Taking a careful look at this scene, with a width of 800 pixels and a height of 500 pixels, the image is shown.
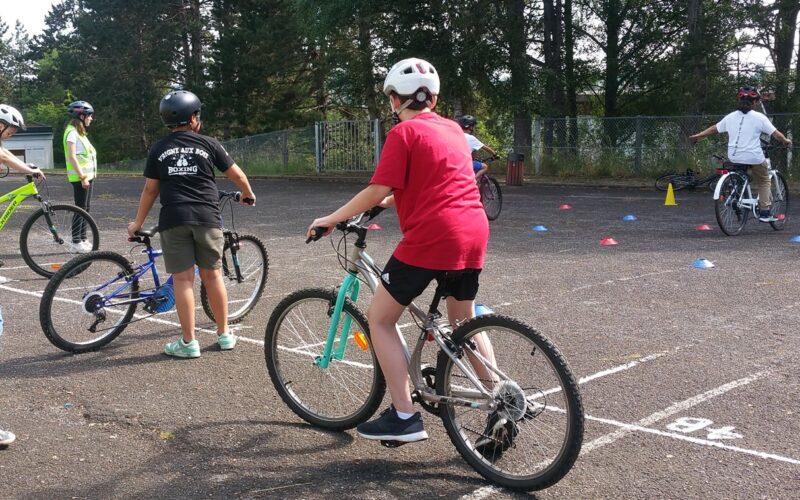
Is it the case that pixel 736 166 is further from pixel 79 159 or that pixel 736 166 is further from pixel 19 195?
pixel 19 195

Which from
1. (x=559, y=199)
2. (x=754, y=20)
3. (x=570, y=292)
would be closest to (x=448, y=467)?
(x=570, y=292)

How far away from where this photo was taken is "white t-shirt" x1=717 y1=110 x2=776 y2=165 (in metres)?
12.1

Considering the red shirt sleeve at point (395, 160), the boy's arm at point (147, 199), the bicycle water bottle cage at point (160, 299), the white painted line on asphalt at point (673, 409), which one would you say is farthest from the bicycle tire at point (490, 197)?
the red shirt sleeve at point (395, 160)

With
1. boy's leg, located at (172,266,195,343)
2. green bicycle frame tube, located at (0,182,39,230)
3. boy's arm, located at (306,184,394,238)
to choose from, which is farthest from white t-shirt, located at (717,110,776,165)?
boy's arm, located at (306,184,394,238)

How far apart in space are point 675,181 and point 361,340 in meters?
18.2

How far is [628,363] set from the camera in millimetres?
5883

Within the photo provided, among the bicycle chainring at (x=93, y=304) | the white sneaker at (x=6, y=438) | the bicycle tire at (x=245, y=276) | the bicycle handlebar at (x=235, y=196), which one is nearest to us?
the white sneaker at (x=6, y=438)

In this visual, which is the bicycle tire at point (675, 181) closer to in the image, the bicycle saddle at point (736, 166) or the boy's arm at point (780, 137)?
the boy's arm at point (780, 137)

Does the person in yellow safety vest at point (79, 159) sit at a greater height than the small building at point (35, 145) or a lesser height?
lesser

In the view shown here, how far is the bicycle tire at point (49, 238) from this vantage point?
9.73 meters

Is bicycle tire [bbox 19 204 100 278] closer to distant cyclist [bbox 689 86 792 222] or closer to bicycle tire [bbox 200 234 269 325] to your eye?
bicycle tire [bbox 200 234 269 325]

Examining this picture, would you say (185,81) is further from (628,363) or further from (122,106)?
(628,363)

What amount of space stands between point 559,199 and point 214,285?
1417 centimetres

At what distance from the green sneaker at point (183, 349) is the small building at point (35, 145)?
74.2 metres
